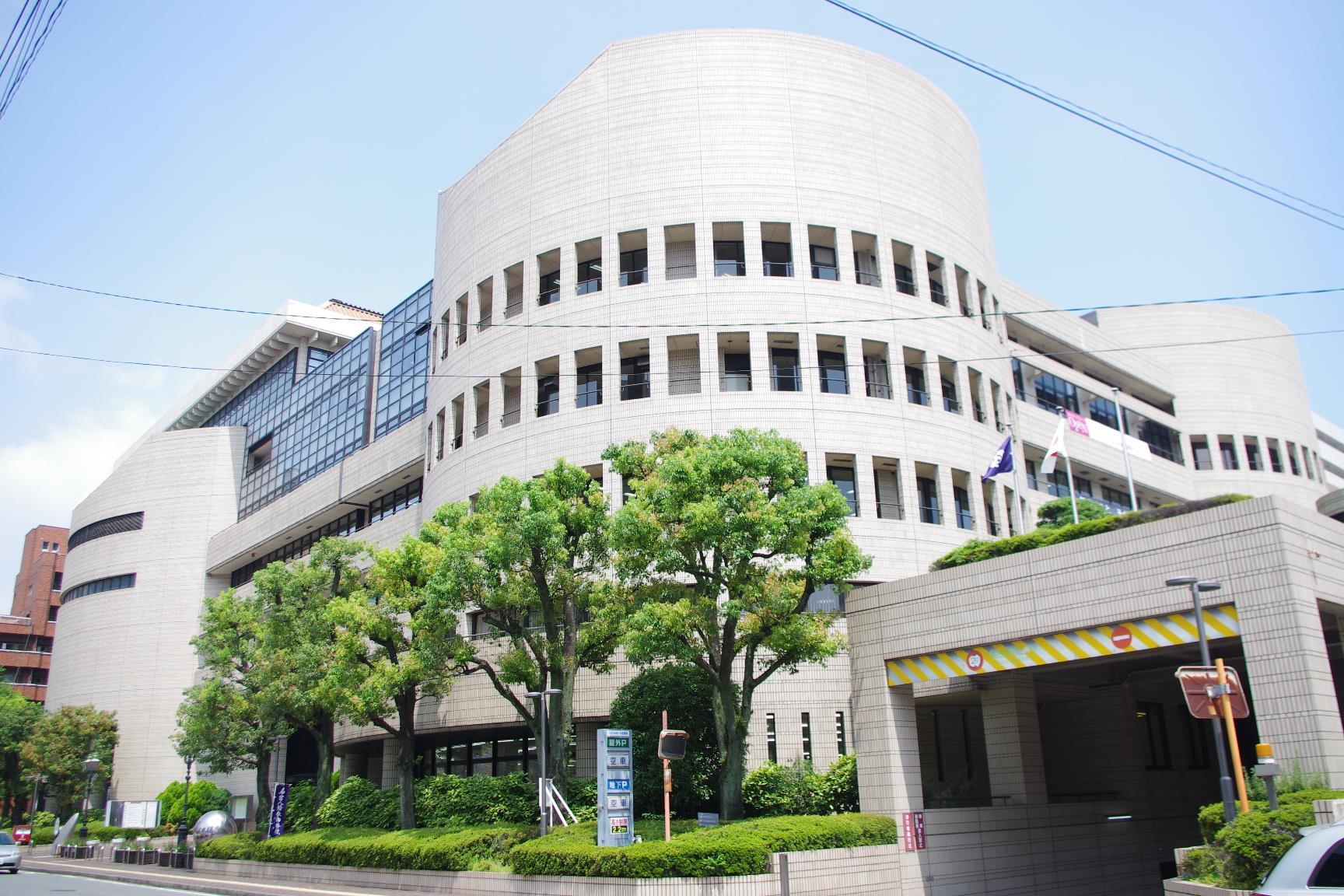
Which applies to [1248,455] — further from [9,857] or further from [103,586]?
[103,586]

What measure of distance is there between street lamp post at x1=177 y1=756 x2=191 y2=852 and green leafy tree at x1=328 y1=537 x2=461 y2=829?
13254 mm

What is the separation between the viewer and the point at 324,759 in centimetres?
3828

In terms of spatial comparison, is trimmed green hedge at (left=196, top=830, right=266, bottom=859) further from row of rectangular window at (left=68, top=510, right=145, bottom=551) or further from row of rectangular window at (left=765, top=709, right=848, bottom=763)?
row of rectangular window at (left=68, top=510, right=145, bottom=551)

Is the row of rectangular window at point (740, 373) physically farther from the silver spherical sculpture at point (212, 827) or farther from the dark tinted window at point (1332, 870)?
the dark tinted window at point (1332, 870)

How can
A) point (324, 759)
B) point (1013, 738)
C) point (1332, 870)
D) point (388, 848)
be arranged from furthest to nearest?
point (324, 759) → point (388, 848) → point (1013, 738) → point (1332, 870)

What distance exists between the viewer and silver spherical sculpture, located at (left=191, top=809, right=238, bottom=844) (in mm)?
39656

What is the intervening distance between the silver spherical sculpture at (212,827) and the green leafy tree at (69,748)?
2382 centimetres

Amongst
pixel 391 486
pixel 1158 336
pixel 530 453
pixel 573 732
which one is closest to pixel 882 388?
pixel 530 453

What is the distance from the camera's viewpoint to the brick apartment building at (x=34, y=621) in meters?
98.1

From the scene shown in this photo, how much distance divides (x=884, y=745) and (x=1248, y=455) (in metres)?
46.6

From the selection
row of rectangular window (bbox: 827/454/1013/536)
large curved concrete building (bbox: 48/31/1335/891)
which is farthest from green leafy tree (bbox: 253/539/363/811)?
row of rectangular window (bbox: 827/454/1013/536)

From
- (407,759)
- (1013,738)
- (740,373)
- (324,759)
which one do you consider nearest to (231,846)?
(324,759)

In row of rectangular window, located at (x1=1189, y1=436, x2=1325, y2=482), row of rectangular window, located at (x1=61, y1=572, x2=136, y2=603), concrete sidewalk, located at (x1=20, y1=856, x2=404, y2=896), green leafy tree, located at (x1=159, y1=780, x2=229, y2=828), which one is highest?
row of rectangular window, located at (x1=1189, y1=436, x2=1325, y2=482)

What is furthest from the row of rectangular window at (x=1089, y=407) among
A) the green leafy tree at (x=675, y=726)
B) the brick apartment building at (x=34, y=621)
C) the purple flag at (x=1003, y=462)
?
the brick apartment building at (x=34, y=621)
